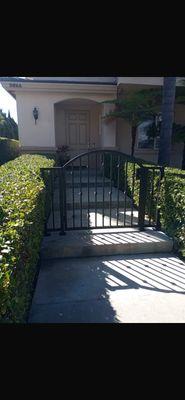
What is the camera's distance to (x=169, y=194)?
4.61 metres

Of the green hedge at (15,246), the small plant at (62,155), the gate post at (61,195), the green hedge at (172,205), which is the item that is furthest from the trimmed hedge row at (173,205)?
the small plant at (62,155)

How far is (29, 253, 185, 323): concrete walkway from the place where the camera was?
3.03m

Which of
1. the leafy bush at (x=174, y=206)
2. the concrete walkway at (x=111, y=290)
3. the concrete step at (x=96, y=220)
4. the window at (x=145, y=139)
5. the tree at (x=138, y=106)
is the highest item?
the tree at (x=138, y=106)

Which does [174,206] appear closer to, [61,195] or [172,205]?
[172,205]

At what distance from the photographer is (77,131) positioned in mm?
12039

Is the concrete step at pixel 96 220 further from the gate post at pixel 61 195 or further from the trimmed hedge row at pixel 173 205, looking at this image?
the trimmed hedge row at pixel 173 205

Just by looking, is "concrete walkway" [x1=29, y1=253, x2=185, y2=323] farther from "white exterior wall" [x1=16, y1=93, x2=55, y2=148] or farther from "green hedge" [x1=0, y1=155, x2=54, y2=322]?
"white exterior wall" [x1=16, y1=93, x2=55, y2=148]

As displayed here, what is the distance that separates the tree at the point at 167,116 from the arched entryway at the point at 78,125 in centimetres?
540

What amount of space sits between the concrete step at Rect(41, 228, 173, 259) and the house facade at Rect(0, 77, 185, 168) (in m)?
6.71

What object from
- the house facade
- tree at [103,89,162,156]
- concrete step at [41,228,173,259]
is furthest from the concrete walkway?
the house facade

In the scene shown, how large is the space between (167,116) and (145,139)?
550cm

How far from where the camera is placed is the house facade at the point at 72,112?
10.1m
